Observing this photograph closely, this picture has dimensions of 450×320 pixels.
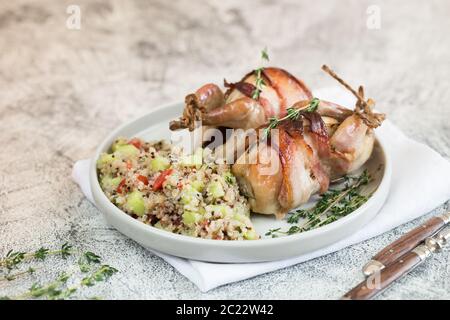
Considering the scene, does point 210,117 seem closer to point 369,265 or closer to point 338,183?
point 338,183

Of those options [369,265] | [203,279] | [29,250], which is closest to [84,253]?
[29,250]

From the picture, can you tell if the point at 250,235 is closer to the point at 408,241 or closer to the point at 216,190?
the point at 216,190

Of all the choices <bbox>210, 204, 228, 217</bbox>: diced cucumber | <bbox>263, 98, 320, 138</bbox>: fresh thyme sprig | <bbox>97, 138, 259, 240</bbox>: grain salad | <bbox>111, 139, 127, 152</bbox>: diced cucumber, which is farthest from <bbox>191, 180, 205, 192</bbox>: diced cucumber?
<bbox>111, 139, 127, 152</bbox>: diced cucumber

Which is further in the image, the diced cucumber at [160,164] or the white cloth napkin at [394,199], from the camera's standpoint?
the diced cucumber at [160,164]

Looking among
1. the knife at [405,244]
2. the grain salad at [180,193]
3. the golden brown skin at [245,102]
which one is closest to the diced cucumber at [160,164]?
the grain salad at [180,193]

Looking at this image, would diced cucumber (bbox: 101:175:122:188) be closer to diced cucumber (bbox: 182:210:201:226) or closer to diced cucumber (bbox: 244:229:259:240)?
diced cucumber (bbox: 182:210:201:226)

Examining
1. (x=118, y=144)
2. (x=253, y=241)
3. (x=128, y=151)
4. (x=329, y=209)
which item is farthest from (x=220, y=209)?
(x=118, y=144)

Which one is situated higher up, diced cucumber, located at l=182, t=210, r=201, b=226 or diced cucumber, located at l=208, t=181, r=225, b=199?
diced cucumber, located at l=208, t=181, r=225, b=199

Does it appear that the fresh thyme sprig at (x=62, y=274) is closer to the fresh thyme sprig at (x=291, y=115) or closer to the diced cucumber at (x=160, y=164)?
the diced cucumber at (x=160, y=164)
